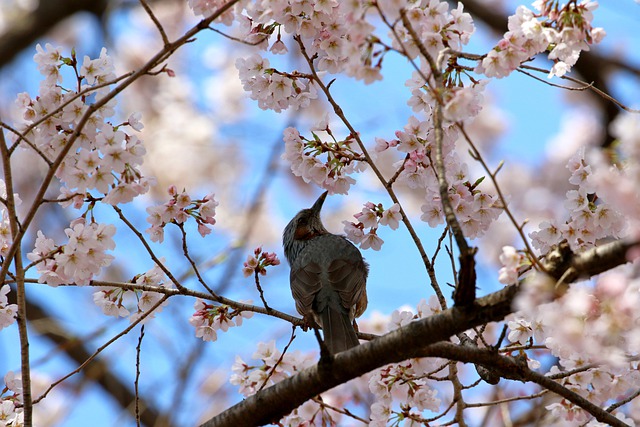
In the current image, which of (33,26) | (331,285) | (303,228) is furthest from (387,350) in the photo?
(33,26)

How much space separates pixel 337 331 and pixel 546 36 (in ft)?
6.25

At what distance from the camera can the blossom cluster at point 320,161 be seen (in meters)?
3.08

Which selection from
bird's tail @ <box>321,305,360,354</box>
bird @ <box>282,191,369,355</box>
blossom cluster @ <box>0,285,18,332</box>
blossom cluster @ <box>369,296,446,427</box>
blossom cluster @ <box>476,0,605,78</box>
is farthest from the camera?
bird @ <box>282,191,369,355</box>

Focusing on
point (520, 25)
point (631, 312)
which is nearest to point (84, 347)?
point (520, 25)

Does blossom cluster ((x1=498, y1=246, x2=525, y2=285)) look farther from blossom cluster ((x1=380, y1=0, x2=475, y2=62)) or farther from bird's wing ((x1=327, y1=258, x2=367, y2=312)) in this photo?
bird's wing ((x1=327, y1=258, x2=367, y2=312))

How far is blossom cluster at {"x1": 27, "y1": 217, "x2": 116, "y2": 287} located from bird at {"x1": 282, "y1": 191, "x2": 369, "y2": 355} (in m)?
1.19

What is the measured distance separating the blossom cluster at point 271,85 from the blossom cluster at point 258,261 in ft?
2.00

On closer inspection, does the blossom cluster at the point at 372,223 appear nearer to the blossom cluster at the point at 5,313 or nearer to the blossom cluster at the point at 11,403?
the blossom cluster at the point at 5,313

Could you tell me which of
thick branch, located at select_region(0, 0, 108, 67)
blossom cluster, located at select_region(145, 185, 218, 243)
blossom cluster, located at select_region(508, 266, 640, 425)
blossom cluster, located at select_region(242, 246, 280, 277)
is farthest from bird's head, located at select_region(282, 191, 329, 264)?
thick branch, located at select_region(0, 0, 108, 67)

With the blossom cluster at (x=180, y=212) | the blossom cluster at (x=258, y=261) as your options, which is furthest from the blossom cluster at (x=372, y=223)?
the blossom cluster at (x=180, y=212)

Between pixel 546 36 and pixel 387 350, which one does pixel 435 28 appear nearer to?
pixel 546 36

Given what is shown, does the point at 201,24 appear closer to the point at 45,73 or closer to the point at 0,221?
the point at 45,73

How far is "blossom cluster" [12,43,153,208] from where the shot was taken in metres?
2.54

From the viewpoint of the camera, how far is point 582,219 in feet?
9.23
